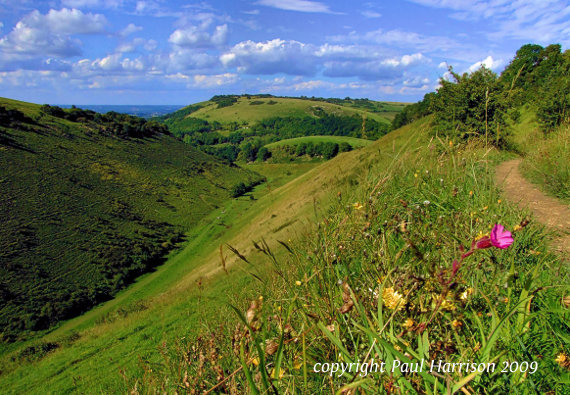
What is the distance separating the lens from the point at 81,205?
166 feet

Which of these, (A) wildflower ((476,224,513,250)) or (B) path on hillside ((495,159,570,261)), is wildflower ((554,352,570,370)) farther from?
(B) path on hillside ((495,159,570,261))

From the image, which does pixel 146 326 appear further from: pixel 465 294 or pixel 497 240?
pixel 497 240

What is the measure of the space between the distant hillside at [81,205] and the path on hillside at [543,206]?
14942mm

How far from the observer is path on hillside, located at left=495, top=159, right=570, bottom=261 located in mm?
3140

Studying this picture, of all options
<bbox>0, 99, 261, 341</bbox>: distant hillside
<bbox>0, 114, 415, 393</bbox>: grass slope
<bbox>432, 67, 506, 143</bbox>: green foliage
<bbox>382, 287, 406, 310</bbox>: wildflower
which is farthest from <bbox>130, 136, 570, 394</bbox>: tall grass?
A: <bbox>0, 99, 261, 341</bbox>: distant hillside

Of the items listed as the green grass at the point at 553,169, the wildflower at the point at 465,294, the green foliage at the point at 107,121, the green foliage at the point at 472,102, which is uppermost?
the green foliage at the point at 107,121

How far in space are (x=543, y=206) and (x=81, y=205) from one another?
5698 cm

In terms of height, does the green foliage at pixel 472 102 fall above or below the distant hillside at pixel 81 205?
above

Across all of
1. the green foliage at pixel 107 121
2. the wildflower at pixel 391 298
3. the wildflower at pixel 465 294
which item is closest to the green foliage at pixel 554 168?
the wildflower at pixel 465 294

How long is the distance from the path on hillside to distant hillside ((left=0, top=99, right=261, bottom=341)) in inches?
588

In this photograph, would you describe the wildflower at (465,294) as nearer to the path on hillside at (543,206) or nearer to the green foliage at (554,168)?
the path on hillside at (543,206)

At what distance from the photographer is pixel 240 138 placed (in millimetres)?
177250

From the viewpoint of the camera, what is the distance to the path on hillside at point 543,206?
3.14m

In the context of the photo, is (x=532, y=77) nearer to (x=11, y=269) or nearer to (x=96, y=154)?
(x=11, y=269)
